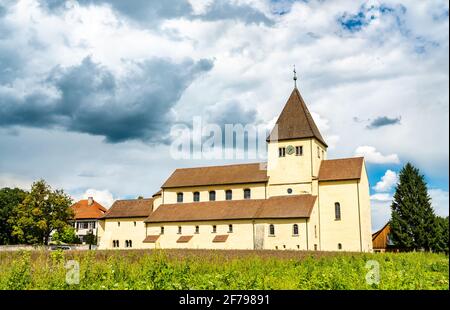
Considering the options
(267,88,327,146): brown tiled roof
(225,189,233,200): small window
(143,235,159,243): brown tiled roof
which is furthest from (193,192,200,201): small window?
(267,88,327,146): brown tiled roof

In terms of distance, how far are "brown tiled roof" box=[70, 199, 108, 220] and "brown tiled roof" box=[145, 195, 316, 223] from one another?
29499 millimetres

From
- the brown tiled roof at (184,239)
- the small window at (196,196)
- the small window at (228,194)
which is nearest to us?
the brown tiled roof at (184,239)

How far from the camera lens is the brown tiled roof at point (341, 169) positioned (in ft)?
164

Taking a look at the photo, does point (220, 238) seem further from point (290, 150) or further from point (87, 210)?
point (87, 210)

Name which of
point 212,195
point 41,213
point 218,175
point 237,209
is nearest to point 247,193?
point 237,209

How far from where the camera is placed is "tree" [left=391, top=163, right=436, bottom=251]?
52.0 m

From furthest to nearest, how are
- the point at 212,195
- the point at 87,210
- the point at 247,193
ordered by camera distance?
1. the point at 87,210
2. the point at 212,195
3. the point at 247,193

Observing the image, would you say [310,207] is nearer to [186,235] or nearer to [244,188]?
[244,188]

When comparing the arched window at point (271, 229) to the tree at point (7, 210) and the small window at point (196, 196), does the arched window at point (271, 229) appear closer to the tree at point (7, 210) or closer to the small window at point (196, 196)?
the small window at point (196, 196)

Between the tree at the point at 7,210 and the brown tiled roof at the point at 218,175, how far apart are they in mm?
26094

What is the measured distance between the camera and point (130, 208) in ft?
200

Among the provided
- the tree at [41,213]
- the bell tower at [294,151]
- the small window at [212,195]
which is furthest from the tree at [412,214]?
the tree at [41,213]

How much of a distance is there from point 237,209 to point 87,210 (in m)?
42.7

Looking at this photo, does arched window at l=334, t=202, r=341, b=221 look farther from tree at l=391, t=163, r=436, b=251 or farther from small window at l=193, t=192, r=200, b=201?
small window at l=193, t=192, r=200, b=201
